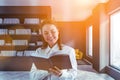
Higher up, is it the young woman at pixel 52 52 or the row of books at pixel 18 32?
the row of books at pixel 18 32

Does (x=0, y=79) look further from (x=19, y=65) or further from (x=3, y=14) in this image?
(x=3, y=14)

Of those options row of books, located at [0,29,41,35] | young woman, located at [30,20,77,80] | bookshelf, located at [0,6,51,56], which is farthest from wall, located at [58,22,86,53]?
young woman, located at [30,20,77,80]

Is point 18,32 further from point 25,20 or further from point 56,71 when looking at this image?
point 56,71

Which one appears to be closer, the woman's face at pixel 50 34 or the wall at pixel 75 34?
the woman's face at pixel 50 34

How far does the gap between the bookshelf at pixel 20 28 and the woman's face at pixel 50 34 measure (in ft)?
17.9

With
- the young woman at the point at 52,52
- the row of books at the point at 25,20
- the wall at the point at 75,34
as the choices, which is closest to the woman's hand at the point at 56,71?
the young woman at the point at 52,52

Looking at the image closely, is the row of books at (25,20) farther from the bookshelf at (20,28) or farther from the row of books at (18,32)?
the row of books at (18,32)

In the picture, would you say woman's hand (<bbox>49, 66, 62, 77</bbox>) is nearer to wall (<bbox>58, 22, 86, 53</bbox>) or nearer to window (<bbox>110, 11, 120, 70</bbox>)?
window (<bbox>110, 11, 120, 70</bbox>)

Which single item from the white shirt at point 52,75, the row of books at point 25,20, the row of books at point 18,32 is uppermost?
the row of books at point 25,20

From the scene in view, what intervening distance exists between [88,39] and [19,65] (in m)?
3.97

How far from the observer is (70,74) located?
1.26 m

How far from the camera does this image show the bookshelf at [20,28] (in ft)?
22.5

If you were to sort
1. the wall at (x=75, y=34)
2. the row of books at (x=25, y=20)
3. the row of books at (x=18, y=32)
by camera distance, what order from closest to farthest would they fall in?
the row of books at (x=25, y=20) < the row of books at (x=18, y=32) < the wall at (x=75, y=34)

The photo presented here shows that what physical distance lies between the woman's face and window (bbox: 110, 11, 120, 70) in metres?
4.35
